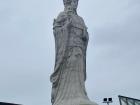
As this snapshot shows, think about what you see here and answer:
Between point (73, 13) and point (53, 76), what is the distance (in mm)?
4019

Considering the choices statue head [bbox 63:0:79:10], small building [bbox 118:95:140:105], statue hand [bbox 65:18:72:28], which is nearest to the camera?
statue hand [bbox 65:18:72:28]

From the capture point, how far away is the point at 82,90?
2666 cm

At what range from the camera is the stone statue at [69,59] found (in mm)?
26484

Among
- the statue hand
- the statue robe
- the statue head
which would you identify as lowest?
the statue robe

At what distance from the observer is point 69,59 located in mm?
27062

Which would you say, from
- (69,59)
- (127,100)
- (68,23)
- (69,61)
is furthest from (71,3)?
(127,100)

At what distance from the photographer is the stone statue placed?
2648cm

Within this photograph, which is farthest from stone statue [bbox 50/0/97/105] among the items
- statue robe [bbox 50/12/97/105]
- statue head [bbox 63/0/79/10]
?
statue head [bbox 63/0/79/10]

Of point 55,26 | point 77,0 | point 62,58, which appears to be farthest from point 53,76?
point 77,0

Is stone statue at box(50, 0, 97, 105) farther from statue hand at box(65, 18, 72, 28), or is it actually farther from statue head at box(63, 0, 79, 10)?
statue head at box(63, 0, 79, 10)

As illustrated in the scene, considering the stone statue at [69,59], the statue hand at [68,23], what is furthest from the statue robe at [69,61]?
the statue hand at [68,23]

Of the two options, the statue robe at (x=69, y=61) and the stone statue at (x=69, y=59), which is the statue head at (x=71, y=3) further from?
the statue robe at (x=69, y=61)

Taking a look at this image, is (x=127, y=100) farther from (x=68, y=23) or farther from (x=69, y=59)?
(x=68, y=23)

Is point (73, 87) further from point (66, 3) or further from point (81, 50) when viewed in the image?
point (66, 3)
